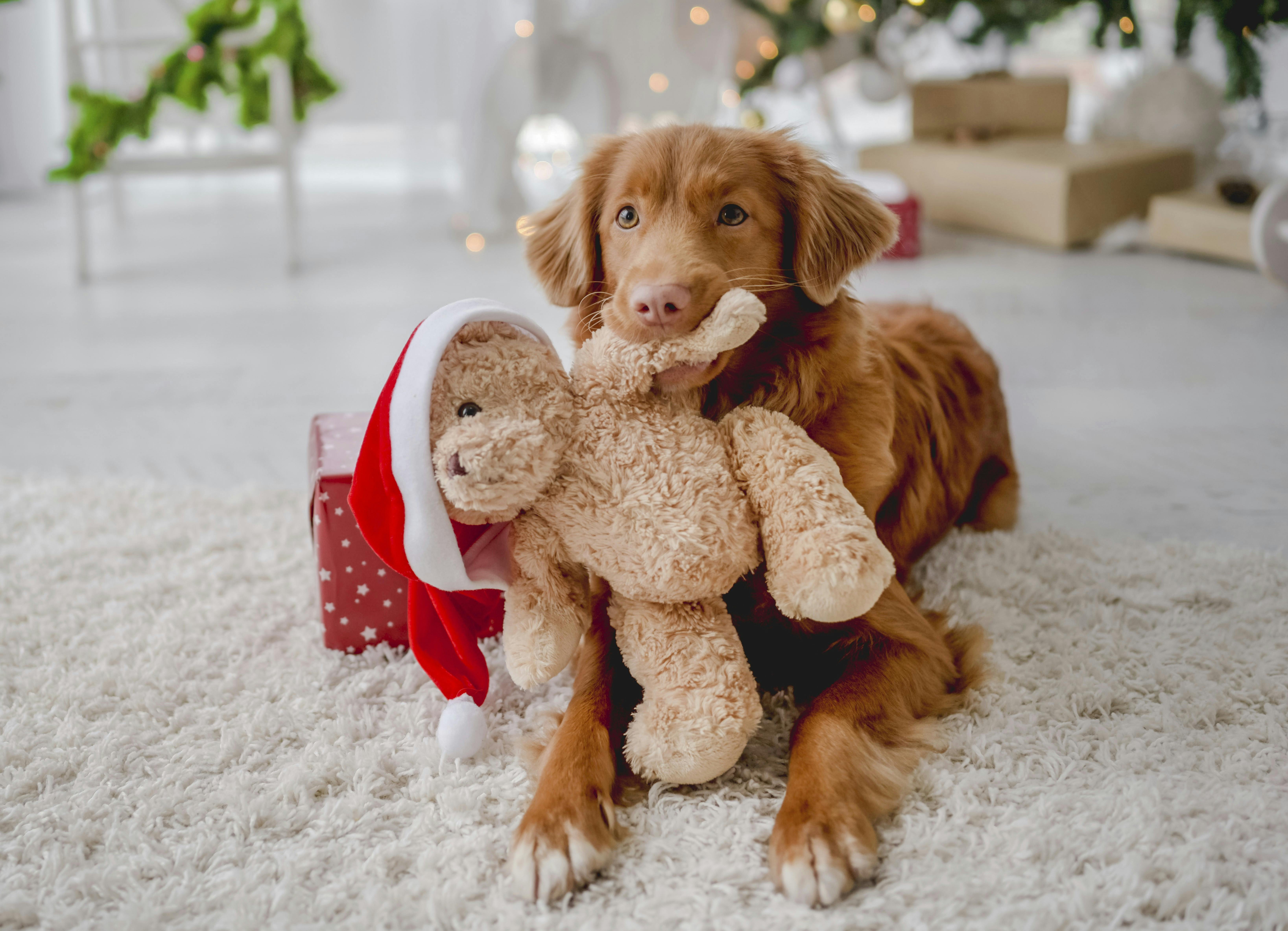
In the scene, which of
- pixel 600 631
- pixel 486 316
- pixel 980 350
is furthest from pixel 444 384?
pixel 980 350

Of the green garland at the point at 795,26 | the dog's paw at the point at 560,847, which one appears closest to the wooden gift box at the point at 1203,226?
the green garland at the point at 795,26

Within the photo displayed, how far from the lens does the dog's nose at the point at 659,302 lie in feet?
4.08

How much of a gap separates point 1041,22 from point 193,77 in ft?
12.5

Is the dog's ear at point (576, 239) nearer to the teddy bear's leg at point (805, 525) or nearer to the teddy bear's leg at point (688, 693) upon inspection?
the teddy bear's leg at point (805, 525)

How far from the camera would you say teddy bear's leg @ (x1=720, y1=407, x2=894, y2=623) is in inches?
45.0

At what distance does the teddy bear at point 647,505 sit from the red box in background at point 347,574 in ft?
1.27

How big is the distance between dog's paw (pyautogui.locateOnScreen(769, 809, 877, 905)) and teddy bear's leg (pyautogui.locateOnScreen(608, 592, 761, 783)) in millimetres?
120

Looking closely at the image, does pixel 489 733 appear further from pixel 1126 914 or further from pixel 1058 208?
pixel 1058 208

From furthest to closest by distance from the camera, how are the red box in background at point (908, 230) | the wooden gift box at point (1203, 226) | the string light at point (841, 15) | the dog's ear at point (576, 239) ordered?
the string light at point (841, 15), the red box in background at point (908, 230), the wooden gift box at point (1203, 226), the dog's ear at point (576, 239)

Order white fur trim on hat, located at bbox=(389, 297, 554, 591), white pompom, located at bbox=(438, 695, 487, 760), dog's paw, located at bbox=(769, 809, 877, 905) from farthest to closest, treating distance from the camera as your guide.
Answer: white pompom, located at bbox=(438, 695, 487, 760)
white fur trim on hat, located at bbox=(389, 297, 554, 591)
dog's paw, located at bbox=(769, 809, 877, 905)

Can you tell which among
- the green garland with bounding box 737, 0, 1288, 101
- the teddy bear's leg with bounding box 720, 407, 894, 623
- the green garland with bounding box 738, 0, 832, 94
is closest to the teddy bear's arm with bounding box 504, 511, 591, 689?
the teddy bear's leg with bounding box 720, 407, 894, 623

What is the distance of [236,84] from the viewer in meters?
4.40

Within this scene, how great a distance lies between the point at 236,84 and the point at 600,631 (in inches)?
151

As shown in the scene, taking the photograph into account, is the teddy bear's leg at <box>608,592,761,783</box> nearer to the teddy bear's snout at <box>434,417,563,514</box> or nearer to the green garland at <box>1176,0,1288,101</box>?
the teddy bear's snout at <box>434,417,563,514</box>
